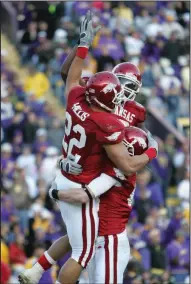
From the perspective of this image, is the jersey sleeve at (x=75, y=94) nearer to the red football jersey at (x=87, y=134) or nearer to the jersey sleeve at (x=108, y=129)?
the red football jersey at (x=87, y=134)

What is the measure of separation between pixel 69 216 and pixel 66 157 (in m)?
0.52

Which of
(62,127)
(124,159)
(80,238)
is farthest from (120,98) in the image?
(62,127)

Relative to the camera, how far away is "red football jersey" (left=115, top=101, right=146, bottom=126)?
398 inches

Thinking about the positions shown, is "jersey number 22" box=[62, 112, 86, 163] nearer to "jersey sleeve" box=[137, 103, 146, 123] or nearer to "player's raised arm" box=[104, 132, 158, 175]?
"player's raised arm" box=[104, 132, 158, 175]

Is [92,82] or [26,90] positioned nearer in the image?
[92,82]

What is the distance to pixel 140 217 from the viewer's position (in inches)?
700

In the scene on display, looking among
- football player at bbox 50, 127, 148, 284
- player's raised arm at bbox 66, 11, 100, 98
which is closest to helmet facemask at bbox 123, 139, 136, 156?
football player at bbox 50, 127, 148, 284

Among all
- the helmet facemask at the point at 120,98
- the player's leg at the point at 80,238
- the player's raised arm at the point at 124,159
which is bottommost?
the player's leg at the point at 80,238

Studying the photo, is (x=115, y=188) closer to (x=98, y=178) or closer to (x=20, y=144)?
(x=98, y=178)

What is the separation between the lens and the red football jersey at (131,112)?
10102 millimetres

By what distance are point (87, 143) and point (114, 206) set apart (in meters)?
0.67

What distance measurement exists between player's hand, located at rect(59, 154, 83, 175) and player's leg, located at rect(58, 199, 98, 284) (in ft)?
0.97

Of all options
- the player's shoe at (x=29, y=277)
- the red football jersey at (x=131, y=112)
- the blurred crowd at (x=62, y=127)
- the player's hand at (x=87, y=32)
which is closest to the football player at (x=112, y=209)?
the red football jersey at (x=131, y=112)

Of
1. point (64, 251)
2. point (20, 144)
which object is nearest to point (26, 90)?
point (20, 144)
